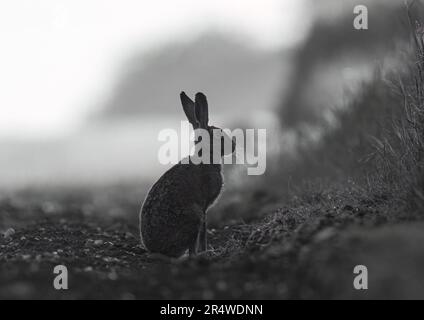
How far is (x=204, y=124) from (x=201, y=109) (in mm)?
233

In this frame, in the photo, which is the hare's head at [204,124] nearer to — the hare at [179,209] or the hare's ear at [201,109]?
the hare's ear at [201,109]

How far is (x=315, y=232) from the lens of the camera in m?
5.94

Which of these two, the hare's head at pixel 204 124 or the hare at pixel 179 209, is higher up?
the hare's head at pixel 204 124

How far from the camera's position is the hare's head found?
7.73 m

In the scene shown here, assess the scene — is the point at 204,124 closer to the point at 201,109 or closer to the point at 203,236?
the point at 201,109

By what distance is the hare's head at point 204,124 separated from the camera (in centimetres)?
773

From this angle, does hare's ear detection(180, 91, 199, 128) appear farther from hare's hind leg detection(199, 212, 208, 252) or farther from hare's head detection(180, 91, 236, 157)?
hare's hind leg detection(199, 212, 208, 252)

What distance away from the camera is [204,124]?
7.86m

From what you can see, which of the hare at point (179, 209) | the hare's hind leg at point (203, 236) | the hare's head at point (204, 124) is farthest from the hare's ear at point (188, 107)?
the hare's hind leg at point (203, 236)

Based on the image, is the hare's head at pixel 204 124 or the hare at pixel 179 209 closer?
the hare at pixel 179 209

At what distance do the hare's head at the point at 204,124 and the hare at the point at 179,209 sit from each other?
0.15m

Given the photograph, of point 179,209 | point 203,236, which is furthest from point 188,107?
point 203,236
